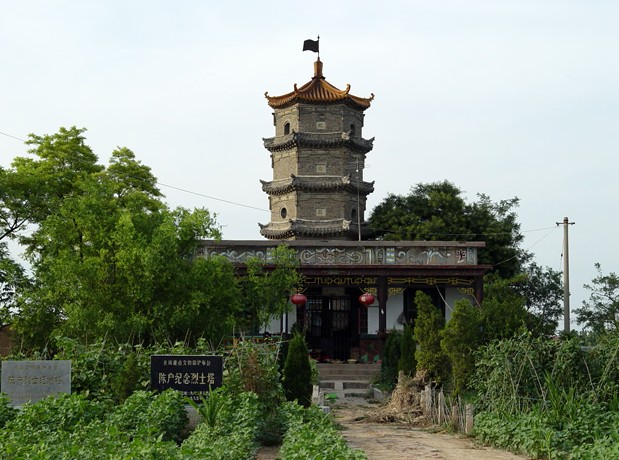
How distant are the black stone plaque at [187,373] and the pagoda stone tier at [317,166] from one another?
2216 centimetres

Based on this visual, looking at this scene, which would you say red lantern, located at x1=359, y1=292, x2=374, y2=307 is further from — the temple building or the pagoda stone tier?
the pagoda stone tier

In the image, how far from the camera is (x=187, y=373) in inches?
570

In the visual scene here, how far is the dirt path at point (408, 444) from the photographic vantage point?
41.5 feet

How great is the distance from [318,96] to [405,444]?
83.5 feet

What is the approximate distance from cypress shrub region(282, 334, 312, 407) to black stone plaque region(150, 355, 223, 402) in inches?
94.0

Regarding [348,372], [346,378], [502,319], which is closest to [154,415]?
[502,319]

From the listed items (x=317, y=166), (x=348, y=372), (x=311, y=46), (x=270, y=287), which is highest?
(x=311, y=46)

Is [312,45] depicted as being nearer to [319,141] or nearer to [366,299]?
[319,141]

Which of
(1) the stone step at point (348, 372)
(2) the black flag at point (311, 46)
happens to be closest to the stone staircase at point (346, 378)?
(1) the stone step at point (348, 372)

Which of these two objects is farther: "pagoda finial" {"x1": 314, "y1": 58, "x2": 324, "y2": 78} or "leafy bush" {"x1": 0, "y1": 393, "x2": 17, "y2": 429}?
"pagoda finial" {"x1": 314, "y1": 58, "x2": 324, "y2": 78}

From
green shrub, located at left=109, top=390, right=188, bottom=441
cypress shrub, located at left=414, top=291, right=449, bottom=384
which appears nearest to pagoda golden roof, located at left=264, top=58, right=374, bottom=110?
cypress shrub, located at left=414, top=291, right=449, bottom=384

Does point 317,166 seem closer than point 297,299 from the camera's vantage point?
No

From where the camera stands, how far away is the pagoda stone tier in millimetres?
37000

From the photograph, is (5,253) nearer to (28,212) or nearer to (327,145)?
(28,212)
